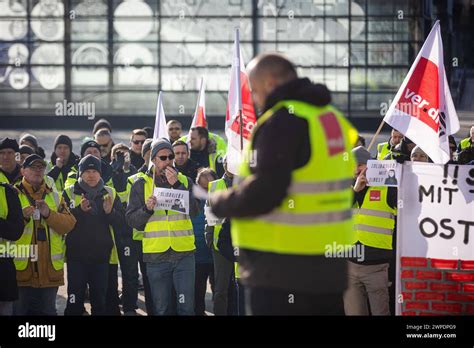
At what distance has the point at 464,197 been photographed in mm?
7137

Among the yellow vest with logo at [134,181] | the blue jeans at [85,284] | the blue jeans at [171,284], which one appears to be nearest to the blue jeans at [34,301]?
the blue jeans at [85,284]

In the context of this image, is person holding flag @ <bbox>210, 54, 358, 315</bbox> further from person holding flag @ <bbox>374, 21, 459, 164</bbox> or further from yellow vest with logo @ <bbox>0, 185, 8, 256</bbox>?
person holding flag @ <bbox>374, 21, 459, 164</bbox>

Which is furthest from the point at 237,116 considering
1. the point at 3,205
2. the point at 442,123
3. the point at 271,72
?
the point at 271,72

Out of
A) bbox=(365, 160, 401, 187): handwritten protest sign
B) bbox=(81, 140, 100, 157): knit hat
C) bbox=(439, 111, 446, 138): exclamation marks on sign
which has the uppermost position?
bbox=(439, 111, 446, 138): exclamation marks on sign

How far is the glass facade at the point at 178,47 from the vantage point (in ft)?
68.8

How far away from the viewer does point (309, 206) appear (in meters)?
4.63

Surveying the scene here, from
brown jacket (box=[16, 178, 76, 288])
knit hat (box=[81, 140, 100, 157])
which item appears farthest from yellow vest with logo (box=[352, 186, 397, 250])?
knit hat (box=[81, 140, 100, 157])

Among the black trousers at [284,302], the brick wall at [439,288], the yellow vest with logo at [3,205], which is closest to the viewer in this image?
the black trousers at [284,302]

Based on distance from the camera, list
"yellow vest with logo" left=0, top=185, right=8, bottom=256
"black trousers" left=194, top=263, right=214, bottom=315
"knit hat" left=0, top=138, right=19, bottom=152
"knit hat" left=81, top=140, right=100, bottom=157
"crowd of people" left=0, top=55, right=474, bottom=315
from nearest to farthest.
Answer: "yellow vest with logo" left=0, top=185, right=8, bottom=256, "crowd of people" left=0, top=55, right=474, bottom=315, "knit hat" left=0, top=138, right=19, bottom=152, "black trousers" left=194, top=263, right=214, bottom=315, "knit hat" left=81, top=140, right=100, bottom=157

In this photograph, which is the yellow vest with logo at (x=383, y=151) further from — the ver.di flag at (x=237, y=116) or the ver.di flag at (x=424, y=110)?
the ver.di flag at (x=424, y=110)

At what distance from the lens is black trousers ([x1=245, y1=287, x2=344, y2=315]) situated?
4.68m

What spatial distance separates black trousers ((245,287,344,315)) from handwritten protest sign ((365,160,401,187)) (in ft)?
11.1

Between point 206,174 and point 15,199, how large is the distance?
6.01 feet

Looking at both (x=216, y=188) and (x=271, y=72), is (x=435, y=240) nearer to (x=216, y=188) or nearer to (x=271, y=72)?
(x=216, y=188)
